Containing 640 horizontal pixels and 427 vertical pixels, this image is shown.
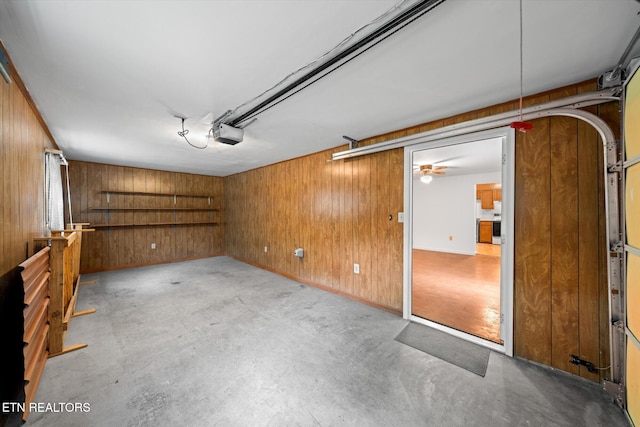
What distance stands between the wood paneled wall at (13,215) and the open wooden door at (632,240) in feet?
12.6

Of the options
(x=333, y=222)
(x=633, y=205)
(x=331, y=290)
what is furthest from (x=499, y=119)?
(x=331, y=290)

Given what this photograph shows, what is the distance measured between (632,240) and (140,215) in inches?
293

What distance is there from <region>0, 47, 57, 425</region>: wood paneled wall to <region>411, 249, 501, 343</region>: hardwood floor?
3.58 metres

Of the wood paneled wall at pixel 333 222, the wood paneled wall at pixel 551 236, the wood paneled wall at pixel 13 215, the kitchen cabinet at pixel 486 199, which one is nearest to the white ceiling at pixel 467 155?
the wood paneled wall at pixel 333 222

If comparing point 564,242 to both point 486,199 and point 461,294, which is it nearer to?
point 461,294

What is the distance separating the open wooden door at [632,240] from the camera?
4.40 ft

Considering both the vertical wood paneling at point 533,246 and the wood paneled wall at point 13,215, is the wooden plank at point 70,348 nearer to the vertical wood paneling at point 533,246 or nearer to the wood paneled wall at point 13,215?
the wood paneled wall at point 13,215

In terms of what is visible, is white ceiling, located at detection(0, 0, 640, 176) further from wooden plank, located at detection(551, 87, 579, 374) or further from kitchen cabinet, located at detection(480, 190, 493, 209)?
kitchen cabinet, located at detection(480, 190, 493, 209)

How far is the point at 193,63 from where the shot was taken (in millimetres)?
1569

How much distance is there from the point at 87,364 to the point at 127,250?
4.14 meters

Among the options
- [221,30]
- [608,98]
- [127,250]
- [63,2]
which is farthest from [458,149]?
[127,250]

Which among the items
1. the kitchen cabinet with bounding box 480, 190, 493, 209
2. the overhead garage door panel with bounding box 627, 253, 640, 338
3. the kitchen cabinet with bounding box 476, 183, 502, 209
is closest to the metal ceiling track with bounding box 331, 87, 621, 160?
the overhead garage door panel with bounding box 627, 253, 640, 338

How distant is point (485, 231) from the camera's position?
27.4ft

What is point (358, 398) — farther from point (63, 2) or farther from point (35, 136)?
point (35, 136)
